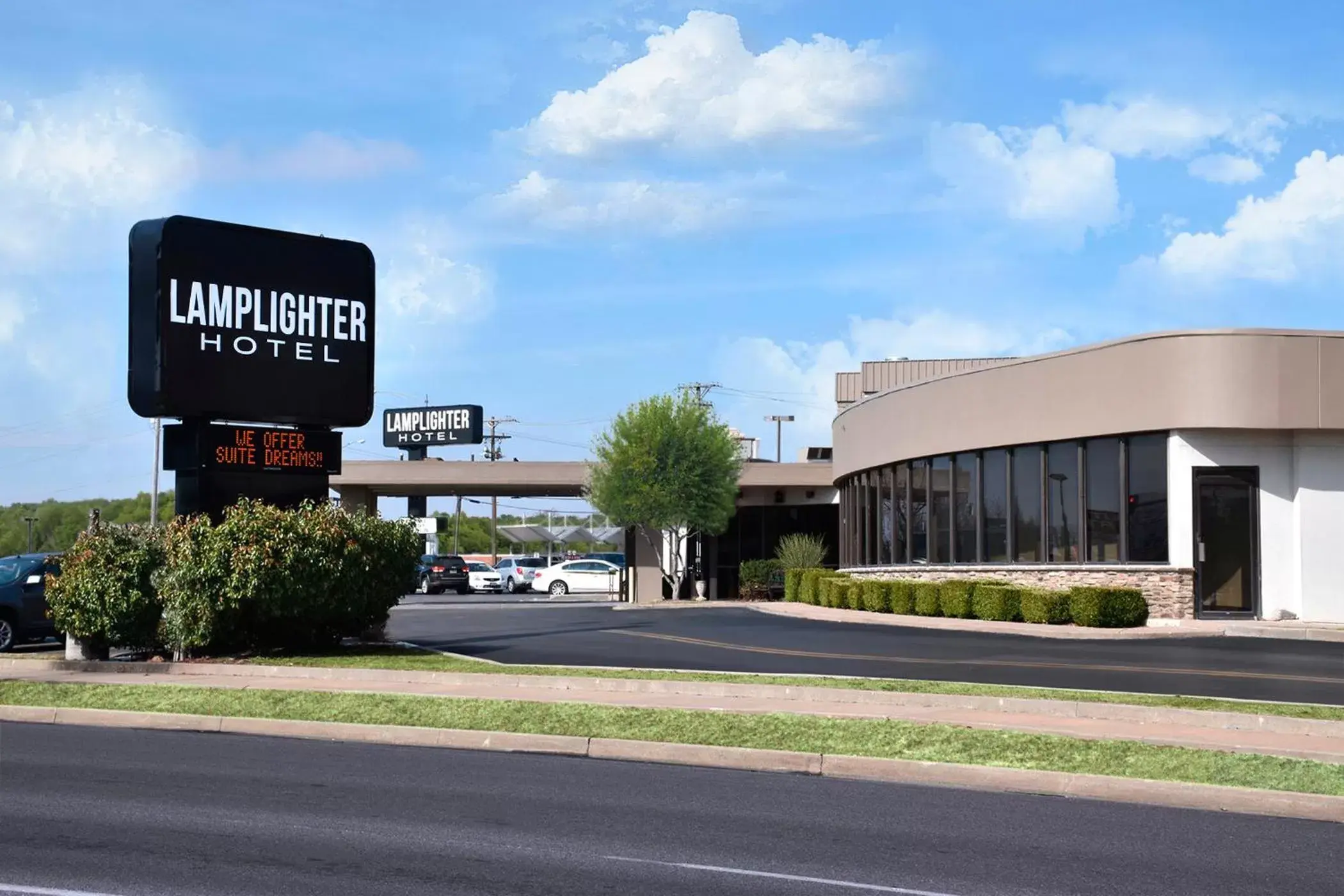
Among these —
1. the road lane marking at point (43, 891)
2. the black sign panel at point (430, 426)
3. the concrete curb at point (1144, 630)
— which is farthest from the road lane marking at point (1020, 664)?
the black sign panel at point (430, 426)

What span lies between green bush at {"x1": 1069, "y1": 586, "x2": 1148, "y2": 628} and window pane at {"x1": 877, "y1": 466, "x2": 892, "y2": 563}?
34.6ft

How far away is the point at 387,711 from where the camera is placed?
50.2ft

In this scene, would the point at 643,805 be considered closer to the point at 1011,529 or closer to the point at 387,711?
Result: the point at 387,711

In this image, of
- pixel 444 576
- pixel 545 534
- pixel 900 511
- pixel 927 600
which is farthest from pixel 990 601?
pixel 545 534

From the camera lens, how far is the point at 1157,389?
84.2ft

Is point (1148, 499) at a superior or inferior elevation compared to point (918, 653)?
superior

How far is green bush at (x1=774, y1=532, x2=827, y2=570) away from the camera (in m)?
43.6

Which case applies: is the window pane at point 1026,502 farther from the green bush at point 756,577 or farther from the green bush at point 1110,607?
the green bush at point 756,577

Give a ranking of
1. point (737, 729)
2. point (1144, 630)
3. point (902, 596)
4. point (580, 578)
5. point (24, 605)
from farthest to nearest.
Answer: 1. point (580, 578)
2. point (902, 596)
3. point (1144, 630)
4. point (24, 605)
5. point (737, 729)

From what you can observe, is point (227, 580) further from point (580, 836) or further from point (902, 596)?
point (902, 596)

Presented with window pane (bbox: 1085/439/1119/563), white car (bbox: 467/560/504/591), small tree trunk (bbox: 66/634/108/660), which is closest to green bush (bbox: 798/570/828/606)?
window pane (bbox: 1085/439/1119/563)

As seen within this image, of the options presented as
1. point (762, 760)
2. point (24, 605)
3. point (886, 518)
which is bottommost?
point (762, 760)

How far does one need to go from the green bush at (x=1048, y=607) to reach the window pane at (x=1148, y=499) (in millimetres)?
1685

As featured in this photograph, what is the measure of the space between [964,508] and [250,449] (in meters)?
15.7
